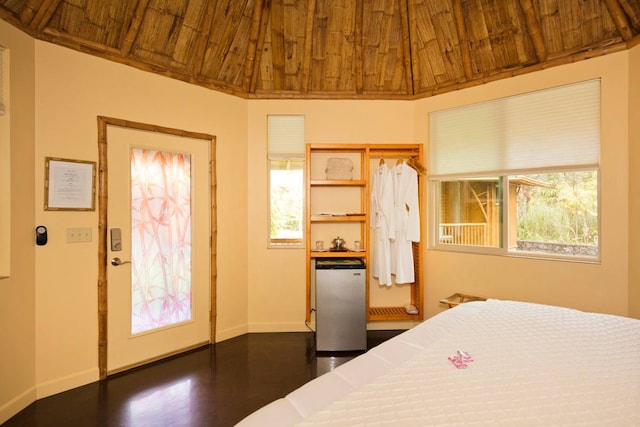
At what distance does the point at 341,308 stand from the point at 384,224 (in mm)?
914

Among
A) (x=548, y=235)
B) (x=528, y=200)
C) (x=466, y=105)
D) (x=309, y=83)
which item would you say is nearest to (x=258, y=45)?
(x=309, y=83)

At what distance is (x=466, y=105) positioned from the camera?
3105 mm

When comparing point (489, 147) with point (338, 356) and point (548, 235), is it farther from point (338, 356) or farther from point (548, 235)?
point (338, 356)

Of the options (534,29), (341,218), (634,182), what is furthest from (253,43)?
(634,182)

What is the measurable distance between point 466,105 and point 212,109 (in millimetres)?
2481

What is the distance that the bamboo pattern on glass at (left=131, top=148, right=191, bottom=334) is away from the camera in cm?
267

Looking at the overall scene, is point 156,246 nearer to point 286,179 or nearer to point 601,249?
point 286,179

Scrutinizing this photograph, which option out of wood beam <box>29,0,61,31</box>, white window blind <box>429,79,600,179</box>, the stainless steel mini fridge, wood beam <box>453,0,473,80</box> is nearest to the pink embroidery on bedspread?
the stainless steel mini fridge

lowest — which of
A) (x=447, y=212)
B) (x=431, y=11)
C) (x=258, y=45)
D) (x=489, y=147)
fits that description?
(x=447, y=212)

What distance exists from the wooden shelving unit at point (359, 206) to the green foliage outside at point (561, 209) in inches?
36.8

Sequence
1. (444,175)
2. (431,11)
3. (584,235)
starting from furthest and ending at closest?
(444,175), (431,11), (584,235)

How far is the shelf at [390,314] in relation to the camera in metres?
3.22

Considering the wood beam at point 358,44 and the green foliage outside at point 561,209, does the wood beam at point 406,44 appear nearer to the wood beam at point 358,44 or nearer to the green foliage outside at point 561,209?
the wood beam at point 358,44

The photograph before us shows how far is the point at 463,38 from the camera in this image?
292 cm
